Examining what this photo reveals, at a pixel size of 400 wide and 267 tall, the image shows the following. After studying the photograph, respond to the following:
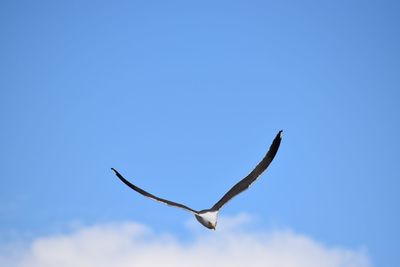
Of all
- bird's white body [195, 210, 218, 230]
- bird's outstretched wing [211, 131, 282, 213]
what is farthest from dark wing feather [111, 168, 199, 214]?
bird's outstretched wing [211, 131, 282, 213]

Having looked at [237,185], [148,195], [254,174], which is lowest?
[148,195]

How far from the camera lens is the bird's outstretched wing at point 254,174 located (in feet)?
53.5

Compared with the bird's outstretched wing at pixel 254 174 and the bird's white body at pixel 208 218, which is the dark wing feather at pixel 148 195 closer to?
the bird's white body at pixel 208 218

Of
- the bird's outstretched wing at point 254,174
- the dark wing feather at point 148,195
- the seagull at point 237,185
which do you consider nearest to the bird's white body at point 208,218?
the seagull at point 237,185

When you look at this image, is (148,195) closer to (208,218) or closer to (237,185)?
(208,218)

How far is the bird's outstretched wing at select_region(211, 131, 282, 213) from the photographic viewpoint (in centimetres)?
1630

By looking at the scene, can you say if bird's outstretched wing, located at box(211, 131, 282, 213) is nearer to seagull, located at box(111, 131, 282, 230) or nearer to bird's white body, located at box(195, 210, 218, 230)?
seagull, located at box(111, 131, 282, 230)

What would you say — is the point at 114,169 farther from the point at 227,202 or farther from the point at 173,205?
the point at 227,202

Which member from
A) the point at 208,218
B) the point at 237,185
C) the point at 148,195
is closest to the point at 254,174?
the point at 237,185

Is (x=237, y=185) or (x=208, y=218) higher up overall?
(x=237, y=185)

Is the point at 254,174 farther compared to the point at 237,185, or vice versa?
the point at 237,185

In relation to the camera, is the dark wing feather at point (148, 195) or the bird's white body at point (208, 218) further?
the bird's white body at point (208, 218)

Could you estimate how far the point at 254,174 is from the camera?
54.4 feet

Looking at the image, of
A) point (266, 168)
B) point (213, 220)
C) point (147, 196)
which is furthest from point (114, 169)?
point (266, 168)
